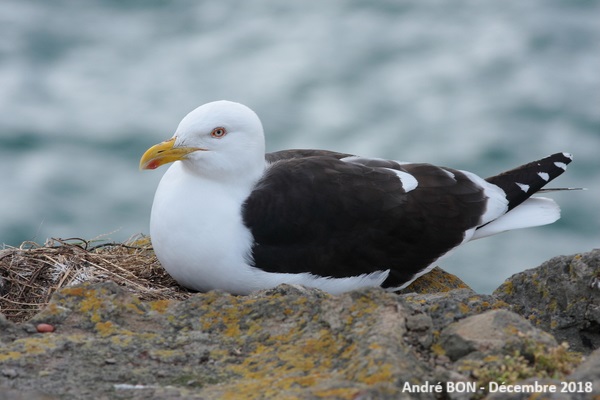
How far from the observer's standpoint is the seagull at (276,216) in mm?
6371

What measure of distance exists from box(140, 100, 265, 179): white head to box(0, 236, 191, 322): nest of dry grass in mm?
724

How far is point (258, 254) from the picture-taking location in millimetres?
6352

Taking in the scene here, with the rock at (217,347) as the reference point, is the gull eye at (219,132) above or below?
above

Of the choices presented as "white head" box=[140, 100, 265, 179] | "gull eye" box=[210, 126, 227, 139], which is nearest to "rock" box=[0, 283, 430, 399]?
"white head" box=[140, 100, 265, 179]

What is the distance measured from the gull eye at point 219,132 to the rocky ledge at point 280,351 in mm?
2001

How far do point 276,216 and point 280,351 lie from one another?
236 cm

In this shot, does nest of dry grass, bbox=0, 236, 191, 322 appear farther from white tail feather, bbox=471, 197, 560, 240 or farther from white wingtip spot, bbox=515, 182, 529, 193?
white wingtip spot, bbox=515, 182, 529, 193

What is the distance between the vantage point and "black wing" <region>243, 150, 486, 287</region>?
21.1ft

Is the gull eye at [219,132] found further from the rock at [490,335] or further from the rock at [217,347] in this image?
the rock at [490,335]

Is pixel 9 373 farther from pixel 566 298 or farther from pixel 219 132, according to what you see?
pixel 219 132

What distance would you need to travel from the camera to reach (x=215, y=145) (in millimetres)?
6586

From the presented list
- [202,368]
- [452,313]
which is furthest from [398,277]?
[202,368]

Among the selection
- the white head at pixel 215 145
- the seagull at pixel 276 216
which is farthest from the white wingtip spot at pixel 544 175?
the white head at pixel 215 145

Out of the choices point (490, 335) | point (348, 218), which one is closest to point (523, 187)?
point (348, 218)
